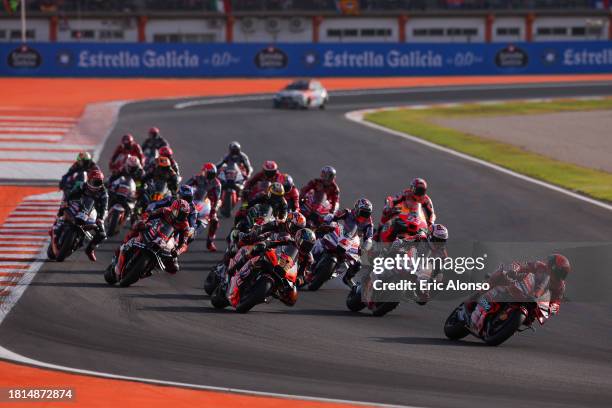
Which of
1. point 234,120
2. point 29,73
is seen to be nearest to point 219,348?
point 234,120

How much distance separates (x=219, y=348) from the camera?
15.0m

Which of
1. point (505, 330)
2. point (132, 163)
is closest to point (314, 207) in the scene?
point (132, 163)

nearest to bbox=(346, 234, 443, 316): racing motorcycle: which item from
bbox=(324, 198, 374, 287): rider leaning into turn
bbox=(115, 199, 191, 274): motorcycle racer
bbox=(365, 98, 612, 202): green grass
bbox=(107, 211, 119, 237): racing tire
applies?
bbox=(324, 198, 374, 287): rider leaning into turn

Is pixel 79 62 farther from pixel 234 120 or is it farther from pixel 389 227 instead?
pixel 389 227

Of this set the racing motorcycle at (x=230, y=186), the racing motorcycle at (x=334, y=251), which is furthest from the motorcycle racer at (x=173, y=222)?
the racing motorcycle at (x=230, y=186)

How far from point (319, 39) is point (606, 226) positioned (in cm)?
5729

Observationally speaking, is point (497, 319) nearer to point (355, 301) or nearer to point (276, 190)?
point (355, 301)

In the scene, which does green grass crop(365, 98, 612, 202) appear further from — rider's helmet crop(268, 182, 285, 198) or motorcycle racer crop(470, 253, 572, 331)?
motorcycle racer crop(470, 253, 572, 331)

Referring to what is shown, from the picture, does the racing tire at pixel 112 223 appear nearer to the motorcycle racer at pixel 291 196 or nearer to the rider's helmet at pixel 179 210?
the motorcycle racer at pixel 291 196

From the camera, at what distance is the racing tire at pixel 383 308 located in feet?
57.8

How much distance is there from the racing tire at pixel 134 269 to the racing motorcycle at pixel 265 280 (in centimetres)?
238

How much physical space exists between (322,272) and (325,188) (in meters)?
3.71

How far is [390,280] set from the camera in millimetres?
17375

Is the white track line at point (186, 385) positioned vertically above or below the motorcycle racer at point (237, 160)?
below
